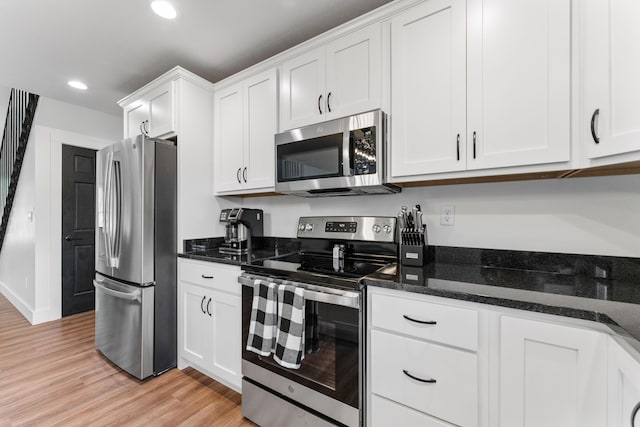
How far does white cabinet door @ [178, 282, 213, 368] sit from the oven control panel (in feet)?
2.87

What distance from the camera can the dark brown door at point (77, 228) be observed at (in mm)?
3348

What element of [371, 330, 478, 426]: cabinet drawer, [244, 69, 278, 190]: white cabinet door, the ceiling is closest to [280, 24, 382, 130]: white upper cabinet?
[244, 69, 278, 190]: white cabinet door

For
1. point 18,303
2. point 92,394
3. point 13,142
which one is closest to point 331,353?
point 92,394

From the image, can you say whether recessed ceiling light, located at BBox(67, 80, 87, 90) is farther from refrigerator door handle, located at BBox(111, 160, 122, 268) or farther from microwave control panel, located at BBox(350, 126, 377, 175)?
microwave control panel, located at BBox(350, 126, 377, 175)

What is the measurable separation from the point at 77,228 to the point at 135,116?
188cm

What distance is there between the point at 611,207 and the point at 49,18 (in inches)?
135

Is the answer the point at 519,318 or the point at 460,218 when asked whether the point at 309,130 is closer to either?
the point at 460,218

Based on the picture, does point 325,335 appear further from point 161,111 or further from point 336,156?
point 161,111

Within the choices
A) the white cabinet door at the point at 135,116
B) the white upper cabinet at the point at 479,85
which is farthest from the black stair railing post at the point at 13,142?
the white upper cabinet at the point at 479,85

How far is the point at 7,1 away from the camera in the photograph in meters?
1.68

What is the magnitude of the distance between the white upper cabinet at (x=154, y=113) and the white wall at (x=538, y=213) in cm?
177

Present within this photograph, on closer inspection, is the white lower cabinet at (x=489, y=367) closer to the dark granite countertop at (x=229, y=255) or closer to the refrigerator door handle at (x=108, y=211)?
the dark granite countertop at (x=229, y=255)

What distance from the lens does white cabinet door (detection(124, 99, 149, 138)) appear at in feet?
8.22

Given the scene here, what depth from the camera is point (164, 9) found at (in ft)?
5.71
